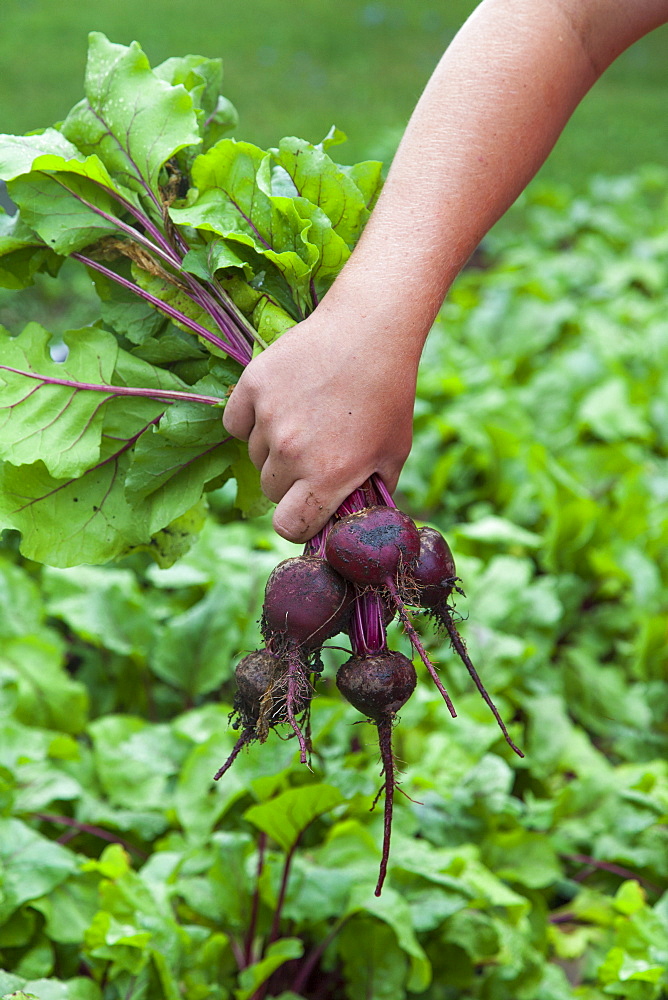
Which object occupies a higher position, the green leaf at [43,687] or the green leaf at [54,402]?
the green leaf at [54,402]

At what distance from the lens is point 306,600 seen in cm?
140

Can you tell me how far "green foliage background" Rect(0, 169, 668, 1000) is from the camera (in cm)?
190

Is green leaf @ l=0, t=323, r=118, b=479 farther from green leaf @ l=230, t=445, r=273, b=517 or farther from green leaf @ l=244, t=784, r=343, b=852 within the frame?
green leaf @ l=244, t=784, r=343, b=852

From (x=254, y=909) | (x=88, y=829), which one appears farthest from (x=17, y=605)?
(x=254, y=909)

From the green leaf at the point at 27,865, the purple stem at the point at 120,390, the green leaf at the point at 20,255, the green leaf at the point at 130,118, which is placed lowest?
the green leaf at the point at 27,865

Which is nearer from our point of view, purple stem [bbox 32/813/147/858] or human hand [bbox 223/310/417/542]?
human hand [bbox 223/310/417/542]

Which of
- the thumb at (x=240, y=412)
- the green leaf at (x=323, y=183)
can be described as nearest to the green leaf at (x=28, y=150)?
the green leaf at (x=323, y=183)

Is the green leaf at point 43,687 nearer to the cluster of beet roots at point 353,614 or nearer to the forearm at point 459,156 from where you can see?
the cluster of beet roots at point 353,614

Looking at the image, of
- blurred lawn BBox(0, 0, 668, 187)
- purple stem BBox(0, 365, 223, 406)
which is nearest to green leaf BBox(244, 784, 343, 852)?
purple stem BBox(0, 365, 223, 406)

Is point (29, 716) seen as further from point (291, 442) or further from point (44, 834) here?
point (291, 442)

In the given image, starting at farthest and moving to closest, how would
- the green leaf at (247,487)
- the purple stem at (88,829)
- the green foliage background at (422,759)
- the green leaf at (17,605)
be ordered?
the green leaf at (17,605) < the purple stem at (88,829) < the green foliage background at (422,759) < the green leaf at (247,487)

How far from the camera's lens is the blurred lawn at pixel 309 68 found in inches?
281

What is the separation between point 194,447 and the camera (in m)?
1.60

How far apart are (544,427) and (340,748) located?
2146 mm
